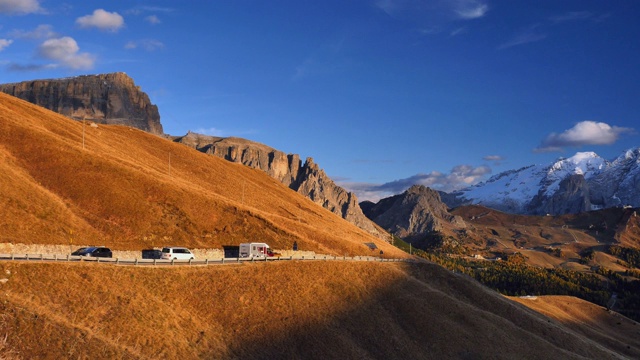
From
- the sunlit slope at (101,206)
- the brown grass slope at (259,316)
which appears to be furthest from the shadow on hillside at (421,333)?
the sunlit slope at (101,206)

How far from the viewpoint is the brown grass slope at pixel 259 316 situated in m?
39.3

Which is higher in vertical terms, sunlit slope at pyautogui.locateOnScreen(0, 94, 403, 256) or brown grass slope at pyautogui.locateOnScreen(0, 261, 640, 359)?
sunlit slope at pyautogui.locateOnScreen(0, 94, 403, 256)

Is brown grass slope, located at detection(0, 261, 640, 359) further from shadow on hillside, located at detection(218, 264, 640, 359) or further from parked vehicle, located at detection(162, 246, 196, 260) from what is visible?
parked vehicle, located at detection(162, 246, 196, 260)

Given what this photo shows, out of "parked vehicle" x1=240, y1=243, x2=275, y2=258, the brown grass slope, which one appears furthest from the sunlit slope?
the brown grass slope

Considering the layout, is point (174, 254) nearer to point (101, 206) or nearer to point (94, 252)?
point (94, 252)

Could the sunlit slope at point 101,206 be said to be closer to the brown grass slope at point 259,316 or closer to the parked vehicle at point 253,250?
the parked vehicle at point 253,250

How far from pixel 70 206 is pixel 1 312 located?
46.9 m

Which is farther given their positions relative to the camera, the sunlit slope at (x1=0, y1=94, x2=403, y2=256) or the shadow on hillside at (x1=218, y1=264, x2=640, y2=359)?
the sunlit slope at (x1=0, y1=94, x2=403, y2=256)

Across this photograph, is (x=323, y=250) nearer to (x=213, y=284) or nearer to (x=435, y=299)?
(x=435, y=299)

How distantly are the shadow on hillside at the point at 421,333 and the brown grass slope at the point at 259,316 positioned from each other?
0.17m

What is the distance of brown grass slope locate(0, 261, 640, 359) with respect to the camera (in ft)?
129

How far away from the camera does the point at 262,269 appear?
64.3 m

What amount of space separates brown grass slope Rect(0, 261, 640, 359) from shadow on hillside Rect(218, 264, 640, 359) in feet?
0.56

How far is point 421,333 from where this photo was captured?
210 feet
